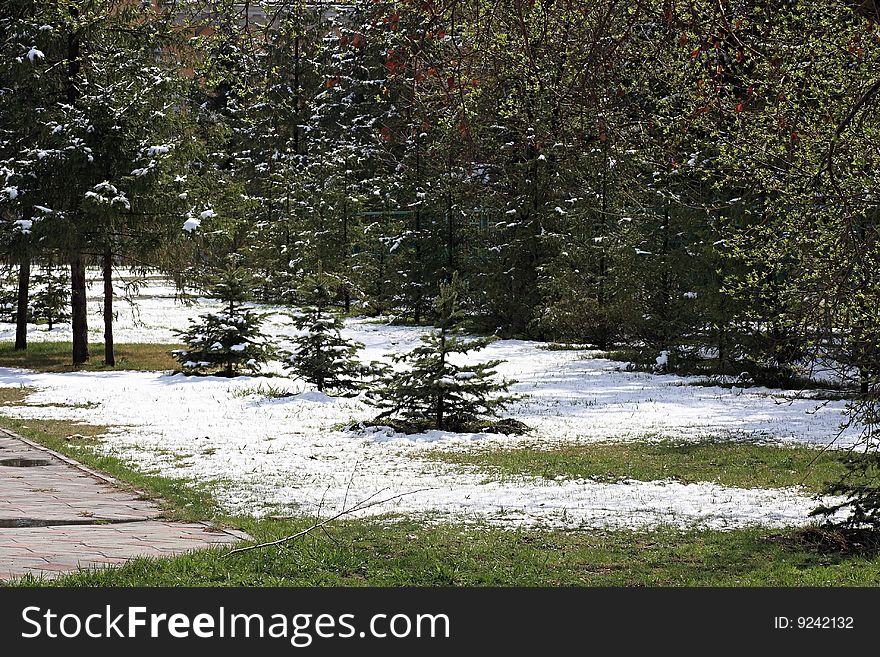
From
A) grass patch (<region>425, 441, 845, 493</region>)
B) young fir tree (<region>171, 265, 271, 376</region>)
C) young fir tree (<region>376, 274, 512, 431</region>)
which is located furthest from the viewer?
young fir tree (<region>171, 265, 271, 376</region>)

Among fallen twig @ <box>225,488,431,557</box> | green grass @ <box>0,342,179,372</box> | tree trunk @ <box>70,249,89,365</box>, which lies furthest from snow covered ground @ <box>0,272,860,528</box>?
tree trunk @ <box>70,249,89,365</box>

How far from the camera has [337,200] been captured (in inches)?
1564

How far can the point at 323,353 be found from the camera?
58.4ft

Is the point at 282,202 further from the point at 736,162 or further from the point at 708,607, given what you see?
the point at 708,607

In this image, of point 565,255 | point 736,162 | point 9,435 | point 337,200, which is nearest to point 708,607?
point 736,162

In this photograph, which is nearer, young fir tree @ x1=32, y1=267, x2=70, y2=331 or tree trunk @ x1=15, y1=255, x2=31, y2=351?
tree trunk @ x1=15, y1=255, x2=31, y2=351

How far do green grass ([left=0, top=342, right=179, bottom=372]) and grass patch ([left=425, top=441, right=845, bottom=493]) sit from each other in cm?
1212

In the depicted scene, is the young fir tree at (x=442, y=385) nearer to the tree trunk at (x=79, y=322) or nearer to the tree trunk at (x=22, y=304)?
the tree trunk at (x=79, y=322)

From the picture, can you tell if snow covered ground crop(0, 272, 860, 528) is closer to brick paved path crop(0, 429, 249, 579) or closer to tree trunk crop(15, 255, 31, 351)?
brick paved path crop(0, 429, 249, 579)

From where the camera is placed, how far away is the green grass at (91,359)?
22.6 m

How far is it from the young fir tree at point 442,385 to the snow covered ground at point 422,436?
0.45 meters

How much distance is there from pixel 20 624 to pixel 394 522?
143 inches

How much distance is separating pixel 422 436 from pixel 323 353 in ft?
15.4

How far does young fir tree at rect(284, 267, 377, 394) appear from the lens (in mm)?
17719
